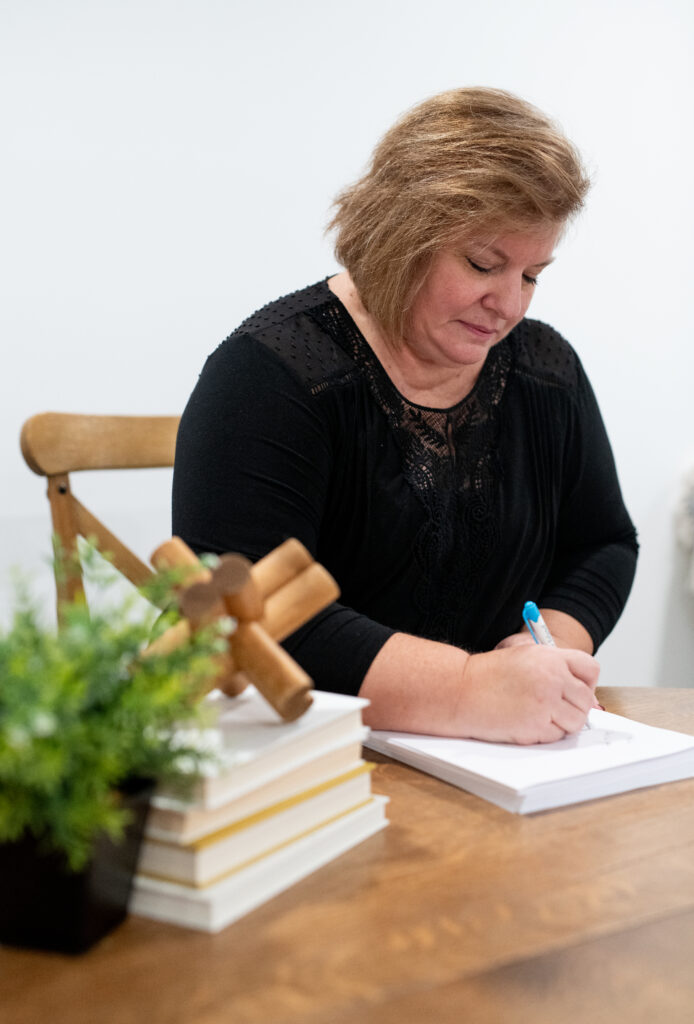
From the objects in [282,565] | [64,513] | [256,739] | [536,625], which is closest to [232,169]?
[64,513]

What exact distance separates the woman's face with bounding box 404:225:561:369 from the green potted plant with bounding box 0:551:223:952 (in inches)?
30.0

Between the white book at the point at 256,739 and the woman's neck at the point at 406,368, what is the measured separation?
2.20 feet

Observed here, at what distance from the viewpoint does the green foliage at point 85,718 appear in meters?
0.55

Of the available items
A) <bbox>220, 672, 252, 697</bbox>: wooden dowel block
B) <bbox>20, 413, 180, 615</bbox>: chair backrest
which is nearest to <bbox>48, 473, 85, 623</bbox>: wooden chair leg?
<bbox>20, 413, 180, 615</bbox>: chair backrest

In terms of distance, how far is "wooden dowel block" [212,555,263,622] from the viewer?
71 cm

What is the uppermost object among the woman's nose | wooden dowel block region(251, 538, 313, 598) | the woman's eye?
the woman's eye

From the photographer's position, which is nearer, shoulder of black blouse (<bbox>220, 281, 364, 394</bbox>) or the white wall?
shoulder of black blouse (<bbox>220, 281, 364, 394</bbox>)

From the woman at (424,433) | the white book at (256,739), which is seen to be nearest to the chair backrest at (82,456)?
the woman at (424,433)

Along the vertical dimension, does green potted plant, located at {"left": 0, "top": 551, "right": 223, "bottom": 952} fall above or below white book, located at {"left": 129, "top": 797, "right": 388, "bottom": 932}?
above

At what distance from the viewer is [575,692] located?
41.4 inches

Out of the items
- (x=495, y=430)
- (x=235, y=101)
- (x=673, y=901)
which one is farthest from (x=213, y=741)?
(x=235, y=101)

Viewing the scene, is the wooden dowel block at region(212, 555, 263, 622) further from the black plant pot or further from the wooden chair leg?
the wooden chair leg

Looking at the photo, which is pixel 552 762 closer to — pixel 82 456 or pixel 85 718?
pixel 85 718

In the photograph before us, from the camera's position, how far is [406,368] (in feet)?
4.66
